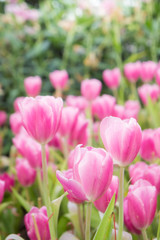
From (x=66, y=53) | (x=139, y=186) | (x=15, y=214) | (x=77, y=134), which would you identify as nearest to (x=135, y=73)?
(x=77, y=134)

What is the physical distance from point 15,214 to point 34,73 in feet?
6.23

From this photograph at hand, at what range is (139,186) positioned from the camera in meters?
0.43

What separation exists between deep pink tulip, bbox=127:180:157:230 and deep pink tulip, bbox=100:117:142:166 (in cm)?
5

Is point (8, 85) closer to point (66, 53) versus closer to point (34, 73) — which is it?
point (34, 73)

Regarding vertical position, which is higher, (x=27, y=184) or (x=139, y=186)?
(x=139, y=186)

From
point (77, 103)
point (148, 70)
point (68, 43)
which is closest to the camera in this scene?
point (77, 103)

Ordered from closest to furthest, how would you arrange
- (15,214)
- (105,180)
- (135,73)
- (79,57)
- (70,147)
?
(105,180) → (15,214) → (70,147) → (135,73) → (79,57)

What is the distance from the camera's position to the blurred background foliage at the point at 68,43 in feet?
7.91

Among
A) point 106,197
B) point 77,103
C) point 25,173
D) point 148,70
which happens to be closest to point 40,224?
point 106,197

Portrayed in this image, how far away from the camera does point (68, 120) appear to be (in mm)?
696

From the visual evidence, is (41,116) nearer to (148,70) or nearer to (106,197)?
(106,197)

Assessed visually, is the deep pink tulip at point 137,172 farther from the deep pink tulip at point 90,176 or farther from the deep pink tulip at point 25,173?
the deep pink tulip at point 25,173

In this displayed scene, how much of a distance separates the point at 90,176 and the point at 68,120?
1.13 feet

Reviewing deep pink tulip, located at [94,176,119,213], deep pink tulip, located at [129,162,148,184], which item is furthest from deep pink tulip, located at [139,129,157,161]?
deep pink tulip, located at [94,176,119,213]
